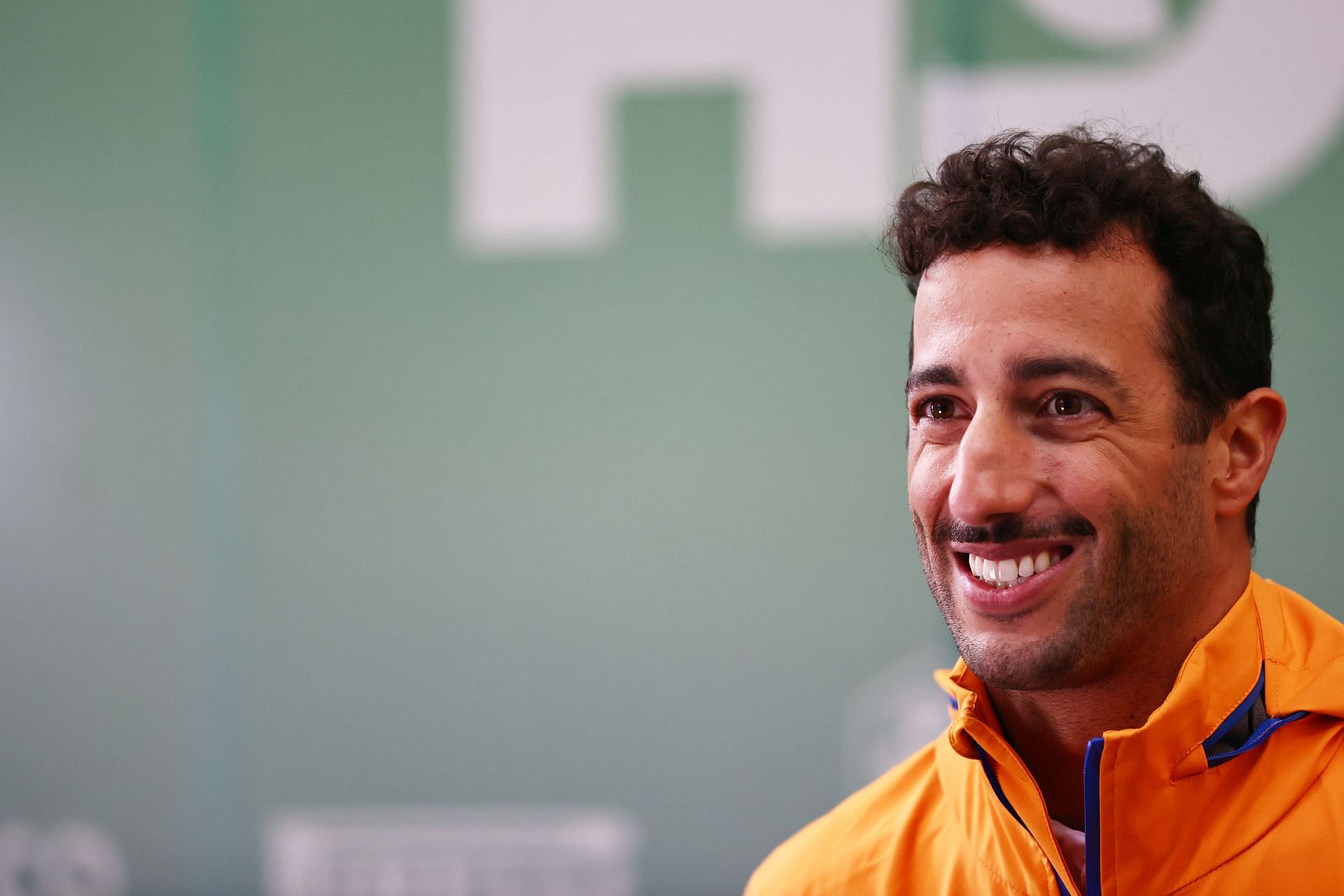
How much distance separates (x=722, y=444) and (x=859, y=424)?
9.8 inches

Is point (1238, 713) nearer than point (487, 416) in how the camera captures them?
Yes

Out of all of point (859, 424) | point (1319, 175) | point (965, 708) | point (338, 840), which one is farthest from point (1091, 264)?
point (338, 840)

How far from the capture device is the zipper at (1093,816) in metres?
0.80

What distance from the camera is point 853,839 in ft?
3.30

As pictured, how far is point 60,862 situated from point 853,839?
6.23 feet

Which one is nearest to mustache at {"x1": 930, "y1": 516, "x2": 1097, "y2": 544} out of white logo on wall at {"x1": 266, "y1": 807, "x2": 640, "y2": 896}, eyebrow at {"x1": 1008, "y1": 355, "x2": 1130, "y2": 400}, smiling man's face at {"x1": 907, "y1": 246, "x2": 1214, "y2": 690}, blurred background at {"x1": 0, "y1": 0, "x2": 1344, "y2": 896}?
smiling man's face at {"x1": 907, "y1": 246, "x2": 1214, "y2": 690}

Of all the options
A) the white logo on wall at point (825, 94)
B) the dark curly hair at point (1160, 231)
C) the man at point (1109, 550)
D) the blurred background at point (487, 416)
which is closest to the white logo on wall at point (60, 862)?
the blurred background at point (487, 416)

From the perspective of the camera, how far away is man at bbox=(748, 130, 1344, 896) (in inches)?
32.0

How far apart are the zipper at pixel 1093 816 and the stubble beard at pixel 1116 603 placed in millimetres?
65

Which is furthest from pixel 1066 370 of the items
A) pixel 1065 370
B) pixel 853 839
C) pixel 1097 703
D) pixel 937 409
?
pixel 853 839

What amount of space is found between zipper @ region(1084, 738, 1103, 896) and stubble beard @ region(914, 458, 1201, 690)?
0.21ft

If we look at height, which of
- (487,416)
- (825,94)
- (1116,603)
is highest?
(825,94)

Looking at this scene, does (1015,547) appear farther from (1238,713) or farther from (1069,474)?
(1238,713)

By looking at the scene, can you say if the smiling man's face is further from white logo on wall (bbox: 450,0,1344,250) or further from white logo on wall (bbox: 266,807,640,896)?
white logo on wall (bbox: 266,807,640,896)
